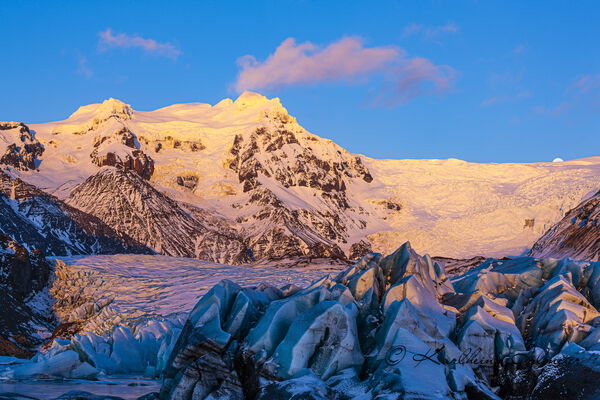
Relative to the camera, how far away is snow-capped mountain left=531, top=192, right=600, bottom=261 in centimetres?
10525

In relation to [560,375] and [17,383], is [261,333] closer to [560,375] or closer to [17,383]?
[560,375]

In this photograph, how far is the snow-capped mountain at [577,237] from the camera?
105 meters

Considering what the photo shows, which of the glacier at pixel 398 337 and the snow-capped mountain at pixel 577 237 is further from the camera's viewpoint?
Result: the snow-capped mountain at pixel 577 237

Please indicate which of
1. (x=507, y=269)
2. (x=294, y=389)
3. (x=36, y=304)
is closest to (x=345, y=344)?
(x=294, y=389)

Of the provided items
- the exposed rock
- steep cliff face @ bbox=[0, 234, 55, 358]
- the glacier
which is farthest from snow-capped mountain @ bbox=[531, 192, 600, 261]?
steep cliff face @ bbox=[0, 234, 55, 358]

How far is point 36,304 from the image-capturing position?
125 meters

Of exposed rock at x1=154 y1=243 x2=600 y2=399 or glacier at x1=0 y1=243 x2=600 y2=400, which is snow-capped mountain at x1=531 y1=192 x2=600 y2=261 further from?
exposed rock at x1=154 y1=243 x2=600 y2=399

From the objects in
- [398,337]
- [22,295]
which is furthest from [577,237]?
[22,295]

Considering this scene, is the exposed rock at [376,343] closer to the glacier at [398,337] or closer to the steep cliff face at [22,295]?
the glacier at [398,337]

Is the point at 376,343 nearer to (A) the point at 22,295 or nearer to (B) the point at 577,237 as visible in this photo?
(B) the point at 577,237

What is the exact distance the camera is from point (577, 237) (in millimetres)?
114188

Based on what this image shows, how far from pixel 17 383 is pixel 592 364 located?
3775 centimetres

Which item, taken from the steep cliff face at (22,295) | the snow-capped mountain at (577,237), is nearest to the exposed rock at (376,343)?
the snow-capped mountain at (577,237)

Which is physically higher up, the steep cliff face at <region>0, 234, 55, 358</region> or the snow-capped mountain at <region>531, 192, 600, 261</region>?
the snow-capped mountain at <region>531, 192, 600, 261</region>
